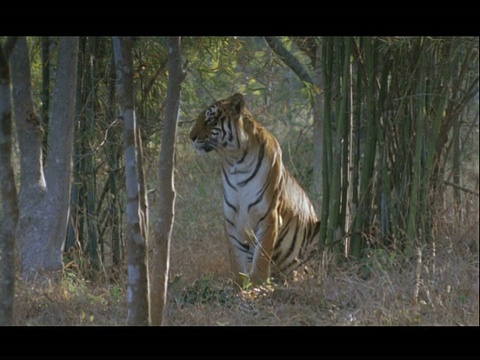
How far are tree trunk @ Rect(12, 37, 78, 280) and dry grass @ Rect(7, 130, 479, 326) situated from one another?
261 mm

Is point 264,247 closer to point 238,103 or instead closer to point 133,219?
point 238,103

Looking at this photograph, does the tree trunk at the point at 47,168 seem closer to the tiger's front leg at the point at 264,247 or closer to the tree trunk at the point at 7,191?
the tree trunk at the point at 7,191

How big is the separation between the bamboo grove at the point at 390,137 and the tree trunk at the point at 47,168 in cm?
167

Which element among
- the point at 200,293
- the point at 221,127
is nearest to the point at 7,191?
the point at 200,293

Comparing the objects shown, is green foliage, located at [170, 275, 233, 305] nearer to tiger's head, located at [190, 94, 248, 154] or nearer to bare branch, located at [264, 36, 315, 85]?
tiger's head, located at [190, 94, 248, 154]

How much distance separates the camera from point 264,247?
673 cm

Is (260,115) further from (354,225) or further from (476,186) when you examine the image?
(476,186)

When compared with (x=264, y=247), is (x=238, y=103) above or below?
above

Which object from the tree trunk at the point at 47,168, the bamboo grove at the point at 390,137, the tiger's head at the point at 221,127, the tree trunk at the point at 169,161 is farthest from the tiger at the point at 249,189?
the tree trunk at the point at 169,161

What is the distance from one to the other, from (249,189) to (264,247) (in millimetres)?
450

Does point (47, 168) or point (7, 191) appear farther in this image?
point (47, 168)

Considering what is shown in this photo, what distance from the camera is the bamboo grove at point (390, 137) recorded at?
5.75 m

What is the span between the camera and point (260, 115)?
10.2m
